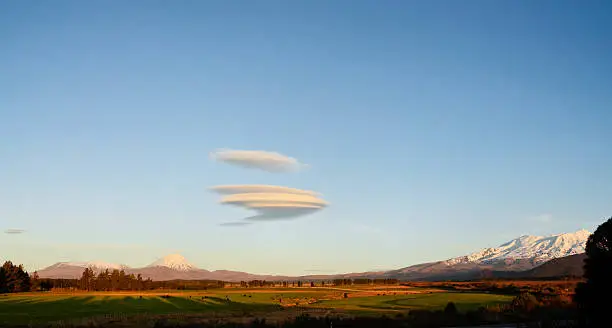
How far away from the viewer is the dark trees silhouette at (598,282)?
178ft

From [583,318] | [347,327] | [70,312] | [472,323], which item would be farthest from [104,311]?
[583,318]

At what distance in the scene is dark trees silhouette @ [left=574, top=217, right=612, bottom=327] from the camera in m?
54.3

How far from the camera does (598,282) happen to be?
55719 mm

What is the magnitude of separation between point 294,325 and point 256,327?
381cm

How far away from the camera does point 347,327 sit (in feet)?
198

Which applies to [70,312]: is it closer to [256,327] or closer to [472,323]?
[256,327]

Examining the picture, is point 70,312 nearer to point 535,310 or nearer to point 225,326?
point 225,326

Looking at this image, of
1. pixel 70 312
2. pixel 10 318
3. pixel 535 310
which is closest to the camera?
pixel 535 310

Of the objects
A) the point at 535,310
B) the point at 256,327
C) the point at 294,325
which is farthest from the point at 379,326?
the point at 535,310

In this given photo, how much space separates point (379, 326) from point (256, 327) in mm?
12331

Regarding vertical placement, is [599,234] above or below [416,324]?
above

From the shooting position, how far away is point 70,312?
101 metres

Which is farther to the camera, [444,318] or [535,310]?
[535,310]

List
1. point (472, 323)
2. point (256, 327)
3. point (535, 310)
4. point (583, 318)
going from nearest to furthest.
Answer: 1. point (583, 318)
2. point (256, 327)
3. point (472, 323)
4. point (535, 310)
